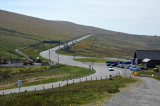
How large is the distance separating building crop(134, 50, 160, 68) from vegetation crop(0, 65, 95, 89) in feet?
73.8

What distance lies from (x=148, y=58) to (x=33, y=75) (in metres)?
41.4

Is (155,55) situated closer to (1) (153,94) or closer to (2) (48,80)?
(2) (48,80)

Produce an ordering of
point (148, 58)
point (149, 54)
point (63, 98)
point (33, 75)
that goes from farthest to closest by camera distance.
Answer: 1. point (149, 54)
2. point (148, 58)
3. point (33, 75)
4. point (63, 98)

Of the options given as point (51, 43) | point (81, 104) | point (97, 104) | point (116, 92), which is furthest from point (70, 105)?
point (51, 43)

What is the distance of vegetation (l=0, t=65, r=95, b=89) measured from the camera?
4731 centimetres

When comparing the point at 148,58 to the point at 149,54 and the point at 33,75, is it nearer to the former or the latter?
the point at 149,54

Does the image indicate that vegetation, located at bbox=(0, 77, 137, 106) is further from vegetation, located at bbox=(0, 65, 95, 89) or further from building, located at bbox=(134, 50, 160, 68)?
building, located at bbox=(134, 50, 160, 68)

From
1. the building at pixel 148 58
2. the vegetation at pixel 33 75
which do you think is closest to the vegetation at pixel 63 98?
the vegetation at pixel 33 75

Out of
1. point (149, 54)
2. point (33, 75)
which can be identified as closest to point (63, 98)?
point (33, 75)

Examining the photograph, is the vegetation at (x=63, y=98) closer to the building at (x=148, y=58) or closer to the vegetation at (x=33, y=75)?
the vegetation at (x=33, y=75)

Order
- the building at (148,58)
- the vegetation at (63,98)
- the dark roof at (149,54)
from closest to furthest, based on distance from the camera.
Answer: the vegetation at (63,98), the building at (148,58), the dark roof at (149,54)

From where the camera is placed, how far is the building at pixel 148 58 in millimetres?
72106

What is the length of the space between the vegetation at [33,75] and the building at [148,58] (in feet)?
73.8

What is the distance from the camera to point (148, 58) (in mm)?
74812
